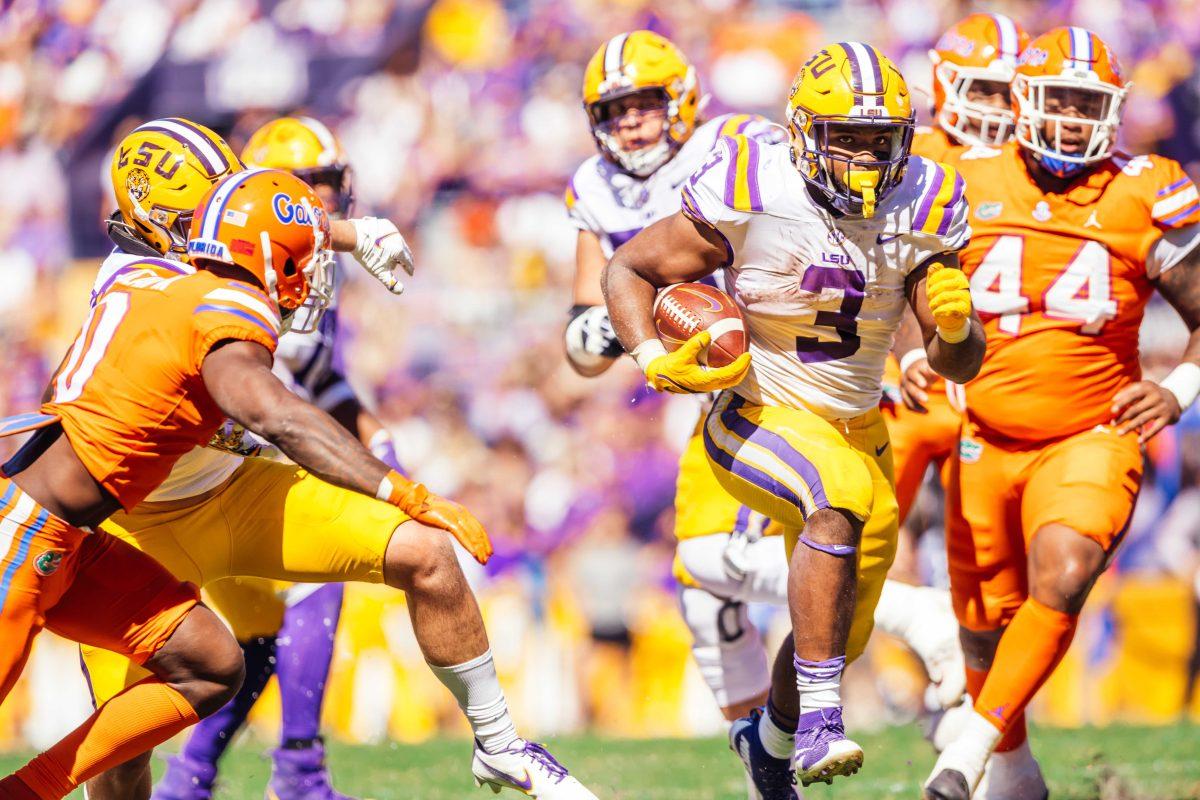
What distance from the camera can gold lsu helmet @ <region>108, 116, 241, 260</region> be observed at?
441cm

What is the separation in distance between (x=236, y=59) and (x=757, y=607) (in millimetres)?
5624

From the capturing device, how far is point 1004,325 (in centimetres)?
499

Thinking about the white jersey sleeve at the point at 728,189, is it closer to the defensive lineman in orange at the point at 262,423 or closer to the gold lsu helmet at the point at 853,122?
the gold lsu helmet at the point at 853,122

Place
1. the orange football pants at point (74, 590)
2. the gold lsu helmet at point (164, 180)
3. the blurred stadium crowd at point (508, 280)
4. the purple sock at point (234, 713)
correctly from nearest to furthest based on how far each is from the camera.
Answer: the orange football pants at point (74, 590) < the gold lsu helmet at point (164, 180) < the purple sock at point (234, 713) < the blurred stadium crowd at point (508, 280)

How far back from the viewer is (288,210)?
4.01m

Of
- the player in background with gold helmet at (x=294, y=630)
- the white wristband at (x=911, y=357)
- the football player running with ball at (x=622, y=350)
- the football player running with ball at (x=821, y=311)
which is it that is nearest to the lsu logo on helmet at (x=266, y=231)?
the player in background with gold helmet at (x=294, y=630)

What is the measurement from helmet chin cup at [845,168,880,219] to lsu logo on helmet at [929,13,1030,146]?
5.24ft

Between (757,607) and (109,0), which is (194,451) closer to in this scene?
(757,607)

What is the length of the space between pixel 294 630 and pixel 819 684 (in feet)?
6.34

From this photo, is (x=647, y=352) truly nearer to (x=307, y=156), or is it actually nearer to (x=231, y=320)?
(x=231, y=320)

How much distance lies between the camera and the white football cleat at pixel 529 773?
4.07 m

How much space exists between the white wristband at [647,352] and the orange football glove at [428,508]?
731mm

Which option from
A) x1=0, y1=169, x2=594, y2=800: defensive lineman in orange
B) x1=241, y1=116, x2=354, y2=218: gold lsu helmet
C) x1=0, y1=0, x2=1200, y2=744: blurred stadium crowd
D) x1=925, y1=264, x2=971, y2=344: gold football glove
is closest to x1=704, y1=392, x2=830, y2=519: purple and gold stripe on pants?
x1=925, y1=264, x2=971, y2=344: gold football glove

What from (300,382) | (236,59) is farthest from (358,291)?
(300,382)
